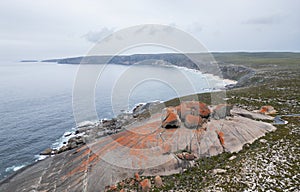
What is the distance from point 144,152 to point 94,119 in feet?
135

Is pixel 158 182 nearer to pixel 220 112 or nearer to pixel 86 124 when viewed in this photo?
pixel 220 112

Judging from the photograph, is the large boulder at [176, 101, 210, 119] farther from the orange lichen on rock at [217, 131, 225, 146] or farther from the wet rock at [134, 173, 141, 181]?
the wet rock at [134, 173, 141, 181]

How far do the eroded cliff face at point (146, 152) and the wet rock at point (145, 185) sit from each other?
1.48m

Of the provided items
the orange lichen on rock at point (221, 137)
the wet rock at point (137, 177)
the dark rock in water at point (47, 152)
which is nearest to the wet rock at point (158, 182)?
the wet rock at point (137, 177)

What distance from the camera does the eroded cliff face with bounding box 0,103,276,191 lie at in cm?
2036

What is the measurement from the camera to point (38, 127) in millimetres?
51531

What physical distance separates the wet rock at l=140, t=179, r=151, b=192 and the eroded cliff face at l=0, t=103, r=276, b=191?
A: 1.48 metres

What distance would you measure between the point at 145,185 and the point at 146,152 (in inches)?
159

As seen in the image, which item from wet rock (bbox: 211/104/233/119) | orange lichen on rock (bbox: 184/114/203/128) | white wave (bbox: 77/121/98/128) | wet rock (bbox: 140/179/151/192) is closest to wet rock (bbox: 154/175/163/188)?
wet rock (bbox: 140/179/151/192)

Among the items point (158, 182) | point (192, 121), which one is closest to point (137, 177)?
point (158, 182)

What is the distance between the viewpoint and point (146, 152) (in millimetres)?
21734

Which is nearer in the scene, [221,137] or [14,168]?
[221,137]

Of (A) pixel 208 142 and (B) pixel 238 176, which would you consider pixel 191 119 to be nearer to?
(A) pixel 208 142

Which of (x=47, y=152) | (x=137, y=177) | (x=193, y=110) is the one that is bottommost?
(x=47, y=152)
